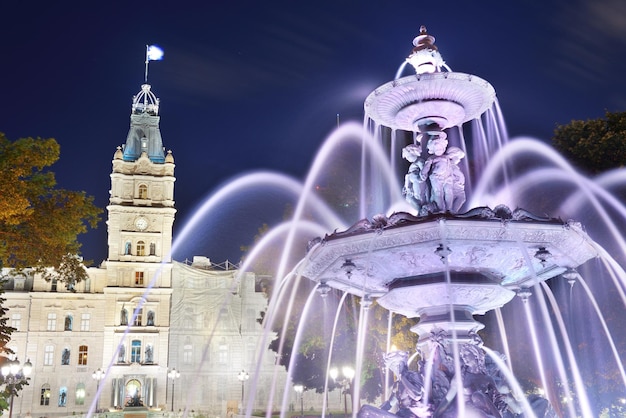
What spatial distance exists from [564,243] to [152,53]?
191 ft

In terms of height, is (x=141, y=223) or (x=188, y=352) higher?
(x=141, y=223)

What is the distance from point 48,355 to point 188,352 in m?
11.4

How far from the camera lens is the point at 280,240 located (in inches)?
941

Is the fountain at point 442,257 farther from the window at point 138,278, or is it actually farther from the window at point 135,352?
the window at point 138,278

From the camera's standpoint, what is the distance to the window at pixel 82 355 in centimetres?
5200

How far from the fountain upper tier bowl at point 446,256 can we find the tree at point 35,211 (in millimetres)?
9325

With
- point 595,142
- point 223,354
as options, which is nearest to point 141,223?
point 223,354

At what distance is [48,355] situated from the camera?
2034 inches

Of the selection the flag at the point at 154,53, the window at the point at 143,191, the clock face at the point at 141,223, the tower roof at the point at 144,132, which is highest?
the flag at the point at 154,53

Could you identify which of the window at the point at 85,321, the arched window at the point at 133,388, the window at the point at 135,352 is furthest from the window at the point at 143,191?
the arched window at the point at 133,388

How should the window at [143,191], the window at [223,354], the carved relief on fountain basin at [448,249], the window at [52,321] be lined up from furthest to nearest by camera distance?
the window at [143,191] → the window at [223,354] → the window at [52,321] → the carved relief on fountain basin at [448,249]

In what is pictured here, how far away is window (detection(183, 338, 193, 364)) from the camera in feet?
176

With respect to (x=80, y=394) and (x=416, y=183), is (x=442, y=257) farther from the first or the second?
(x=80, y=394)

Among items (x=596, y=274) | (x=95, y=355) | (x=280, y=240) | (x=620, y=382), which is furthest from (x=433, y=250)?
(x=95, y=355)
